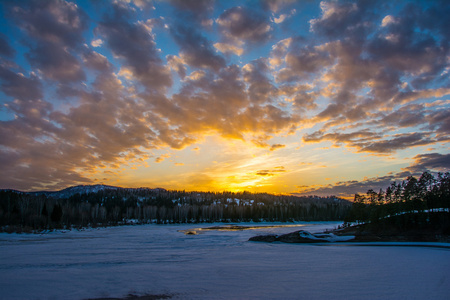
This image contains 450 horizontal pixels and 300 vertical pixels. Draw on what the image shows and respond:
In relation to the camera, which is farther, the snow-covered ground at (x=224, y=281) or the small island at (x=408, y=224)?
the small island at (x=408, y=224)

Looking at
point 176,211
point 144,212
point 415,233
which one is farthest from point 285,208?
point 415,233

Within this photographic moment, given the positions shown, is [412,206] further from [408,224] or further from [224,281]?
[224,281]

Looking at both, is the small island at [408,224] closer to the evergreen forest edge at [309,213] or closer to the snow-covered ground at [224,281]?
the evergreen forest edge at [309,213]

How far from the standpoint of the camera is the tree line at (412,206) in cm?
3669

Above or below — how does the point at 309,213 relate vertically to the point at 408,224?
below

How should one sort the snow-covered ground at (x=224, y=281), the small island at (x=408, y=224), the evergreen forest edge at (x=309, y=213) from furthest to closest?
the evergreen forest edge at (x=309, y=213) < the small island at (x=408, y=224) < the snow-covered ground at (x=224, y=281)

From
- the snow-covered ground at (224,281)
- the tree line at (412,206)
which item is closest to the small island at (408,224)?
the tree line at (412,206)

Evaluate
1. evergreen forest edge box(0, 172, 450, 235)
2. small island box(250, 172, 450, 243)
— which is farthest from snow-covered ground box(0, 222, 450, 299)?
evergreen forest edge box(0, 172, 450, 235)

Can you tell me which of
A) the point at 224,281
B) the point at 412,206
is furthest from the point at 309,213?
the point at 224,281

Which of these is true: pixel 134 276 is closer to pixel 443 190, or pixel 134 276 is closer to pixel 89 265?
pixel 89 265

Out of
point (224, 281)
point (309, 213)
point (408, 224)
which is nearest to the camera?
point (224, 281)

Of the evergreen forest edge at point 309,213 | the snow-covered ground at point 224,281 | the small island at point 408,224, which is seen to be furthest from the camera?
the evergreen forest edge at point 309,213

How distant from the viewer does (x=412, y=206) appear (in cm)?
4291

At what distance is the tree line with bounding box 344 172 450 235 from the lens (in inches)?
1445
